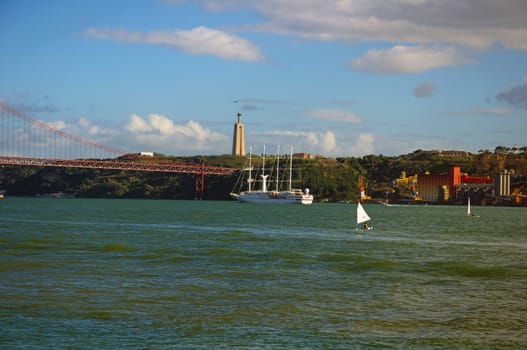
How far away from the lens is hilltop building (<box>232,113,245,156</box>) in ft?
524

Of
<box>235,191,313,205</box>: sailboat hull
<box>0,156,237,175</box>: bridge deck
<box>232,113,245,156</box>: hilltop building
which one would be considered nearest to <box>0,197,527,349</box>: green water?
<box>0,156,237,175</box>: bridge deck

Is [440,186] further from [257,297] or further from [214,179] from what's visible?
[257,297]

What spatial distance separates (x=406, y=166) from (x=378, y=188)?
12.6m

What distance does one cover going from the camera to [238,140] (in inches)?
6304

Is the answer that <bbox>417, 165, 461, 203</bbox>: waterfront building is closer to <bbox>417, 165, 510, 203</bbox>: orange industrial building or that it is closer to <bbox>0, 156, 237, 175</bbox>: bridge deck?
<bbox>417, 165, 510, 203</bbox>: orange industrial building

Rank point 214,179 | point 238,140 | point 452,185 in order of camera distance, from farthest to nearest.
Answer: point 238,140, point 214,179, point 452,185

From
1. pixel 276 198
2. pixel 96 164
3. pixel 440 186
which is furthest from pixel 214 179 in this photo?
pixel 440 186

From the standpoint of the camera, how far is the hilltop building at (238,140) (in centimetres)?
15975

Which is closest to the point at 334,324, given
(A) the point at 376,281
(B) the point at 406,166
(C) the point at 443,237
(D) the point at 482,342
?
(D) the point at 482,342

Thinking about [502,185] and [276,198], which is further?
[502,185]

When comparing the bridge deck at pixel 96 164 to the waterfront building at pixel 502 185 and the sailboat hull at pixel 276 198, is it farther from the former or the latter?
the waterfront building at pixel 502 185

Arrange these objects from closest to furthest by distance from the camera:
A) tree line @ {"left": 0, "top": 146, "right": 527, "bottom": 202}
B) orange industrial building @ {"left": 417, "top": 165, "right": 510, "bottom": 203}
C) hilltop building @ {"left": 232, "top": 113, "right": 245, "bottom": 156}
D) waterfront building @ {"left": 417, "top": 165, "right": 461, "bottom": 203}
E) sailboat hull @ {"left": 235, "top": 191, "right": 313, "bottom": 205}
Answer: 1. sailboat hull @ {"left": 235, "top": 191, "right": 313, "bottom": 205}
2. orange industrial building @ {"left": 417, "top": 165, "right": 510, "bottom": 203}
3. waterfront building @ {"left": 417, "top": 165, "right": 461, "bottom": 203}
4. tree line @ {"left": 0, "top": 146, "right": 527, "bottom": 202}
5. hilltop building @ {"left": 232, "top": 113, "right": 245, "bottom": 156}

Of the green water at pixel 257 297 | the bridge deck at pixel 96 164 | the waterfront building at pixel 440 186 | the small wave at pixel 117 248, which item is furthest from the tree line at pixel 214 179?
the green water at pixel 257 297

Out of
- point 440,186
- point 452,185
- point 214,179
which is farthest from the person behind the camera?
point 214,179
